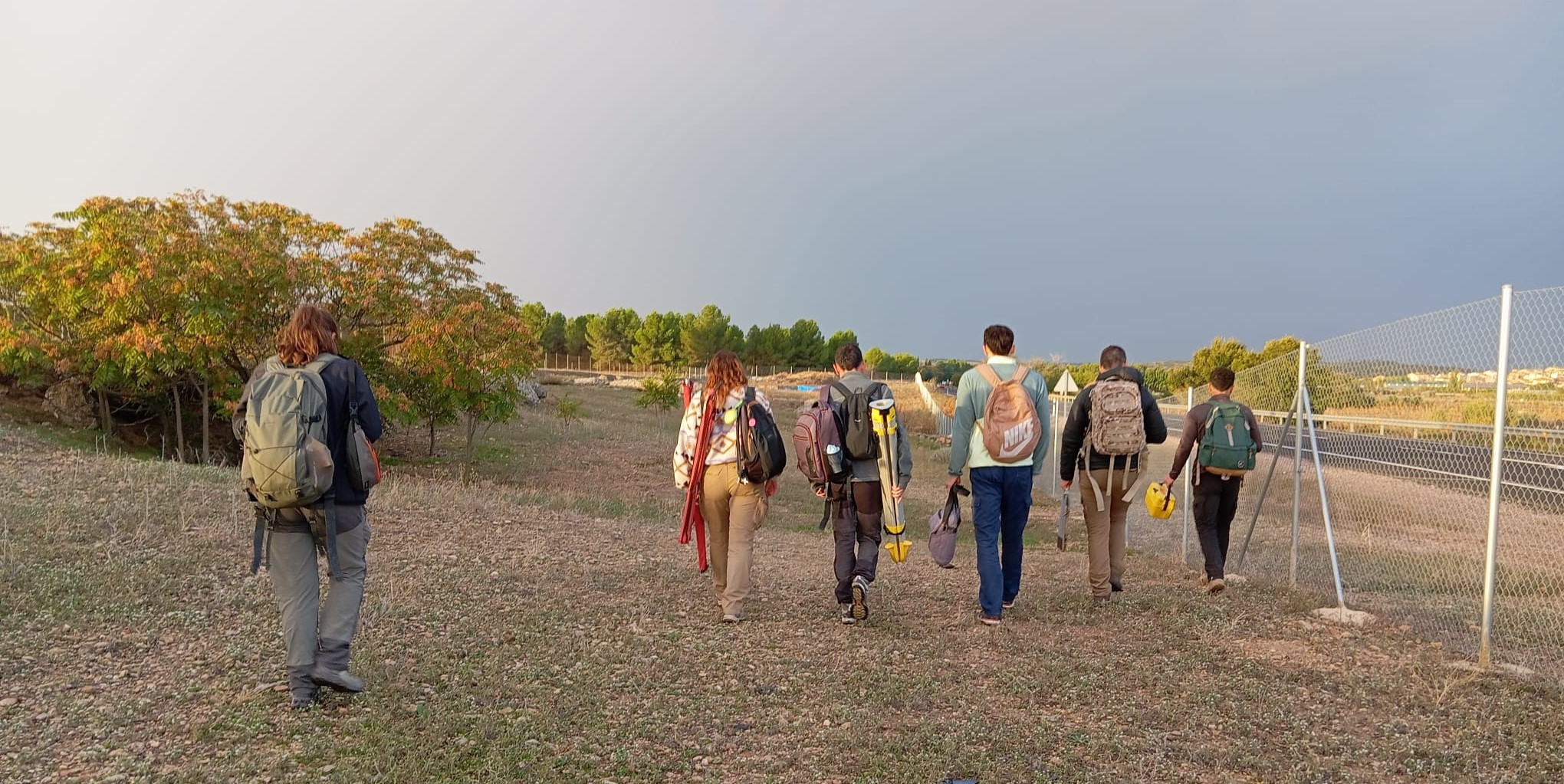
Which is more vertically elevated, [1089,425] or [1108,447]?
[1089,425]

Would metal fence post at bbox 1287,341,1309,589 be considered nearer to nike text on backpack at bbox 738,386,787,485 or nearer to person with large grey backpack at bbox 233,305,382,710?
nike text on backpack at bbox 738,386,787,485

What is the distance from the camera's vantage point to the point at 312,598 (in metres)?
4.32

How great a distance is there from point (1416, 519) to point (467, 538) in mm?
7844

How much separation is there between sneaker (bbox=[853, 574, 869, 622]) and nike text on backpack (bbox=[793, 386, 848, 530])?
1.85 ft

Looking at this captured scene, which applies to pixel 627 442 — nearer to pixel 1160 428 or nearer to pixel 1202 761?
pixel 1160 428

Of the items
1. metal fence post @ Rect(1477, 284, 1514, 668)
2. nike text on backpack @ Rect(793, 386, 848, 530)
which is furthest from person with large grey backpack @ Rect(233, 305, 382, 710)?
metal fence post @ Rect(1477, 284, 1514, 668)

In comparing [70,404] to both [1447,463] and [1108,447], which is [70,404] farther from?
[1447,463]

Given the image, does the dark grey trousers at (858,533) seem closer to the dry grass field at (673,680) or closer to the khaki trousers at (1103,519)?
the dry grass field at (673,680)

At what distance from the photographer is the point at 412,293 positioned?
583 inches

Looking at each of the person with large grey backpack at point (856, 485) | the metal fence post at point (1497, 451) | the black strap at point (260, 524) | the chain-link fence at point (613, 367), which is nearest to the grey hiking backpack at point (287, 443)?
the black strap at point (260, 524)

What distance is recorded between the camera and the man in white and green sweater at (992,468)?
20.0ft

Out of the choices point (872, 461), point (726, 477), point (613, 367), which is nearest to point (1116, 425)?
point (872, 461)

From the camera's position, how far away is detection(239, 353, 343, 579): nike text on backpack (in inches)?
159

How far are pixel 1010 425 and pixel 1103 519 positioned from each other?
1.51m
